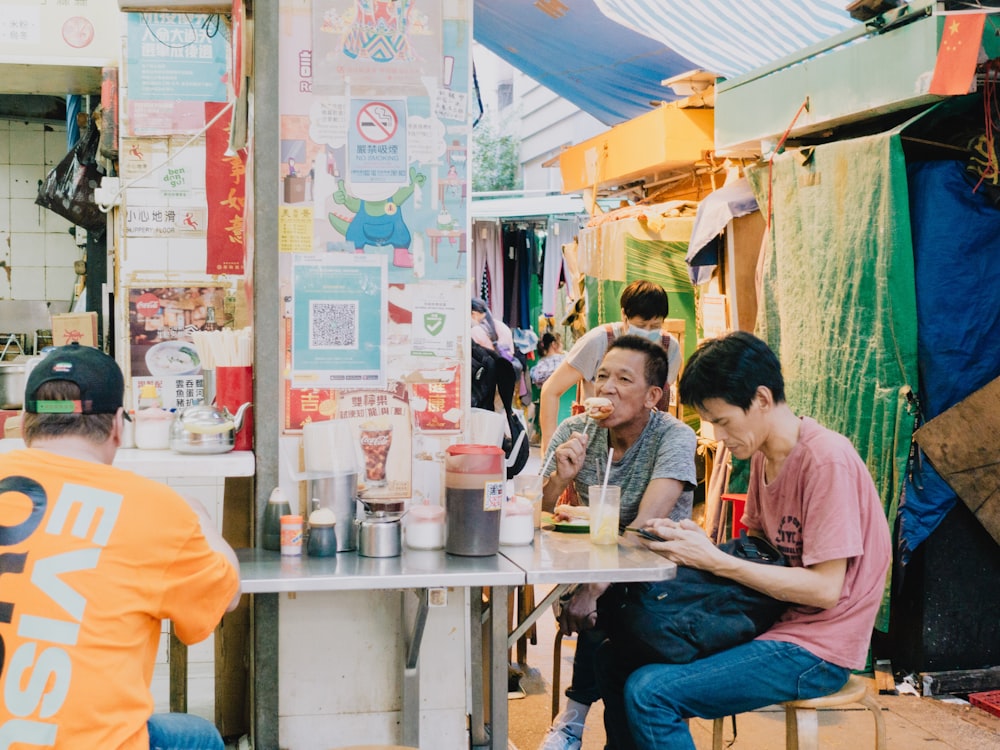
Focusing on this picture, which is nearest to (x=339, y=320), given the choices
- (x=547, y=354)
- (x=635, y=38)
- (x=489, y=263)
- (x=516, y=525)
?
(x=516, y=525)

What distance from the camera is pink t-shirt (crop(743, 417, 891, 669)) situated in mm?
2900

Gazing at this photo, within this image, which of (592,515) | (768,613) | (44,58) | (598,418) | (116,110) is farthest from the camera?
(44,58)

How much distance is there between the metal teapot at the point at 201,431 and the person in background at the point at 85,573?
2.56 feet

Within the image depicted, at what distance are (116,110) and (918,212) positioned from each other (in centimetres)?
376

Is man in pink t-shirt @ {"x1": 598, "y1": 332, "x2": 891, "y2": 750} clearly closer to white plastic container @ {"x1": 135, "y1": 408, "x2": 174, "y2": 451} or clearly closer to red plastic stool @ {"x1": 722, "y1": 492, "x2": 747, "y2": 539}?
white plastic container @ {"x1": 135, "y1": 408, "x2": 174, "y2": 451}

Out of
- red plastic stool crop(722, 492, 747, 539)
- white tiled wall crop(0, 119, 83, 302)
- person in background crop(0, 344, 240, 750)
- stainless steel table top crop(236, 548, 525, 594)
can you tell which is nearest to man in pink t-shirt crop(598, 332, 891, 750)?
stainless steel table top crop(236, 548, 525, 594)

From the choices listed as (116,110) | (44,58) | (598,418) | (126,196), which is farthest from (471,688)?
(44,58)

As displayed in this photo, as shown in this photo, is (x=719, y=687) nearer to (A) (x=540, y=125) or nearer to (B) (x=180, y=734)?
(B) (x=180, y=734)

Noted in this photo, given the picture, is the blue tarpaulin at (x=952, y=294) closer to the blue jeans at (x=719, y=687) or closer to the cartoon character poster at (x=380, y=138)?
the blue jeans at (x=719, y=687)

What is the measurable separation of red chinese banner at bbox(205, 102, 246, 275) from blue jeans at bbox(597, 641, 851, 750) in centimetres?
291

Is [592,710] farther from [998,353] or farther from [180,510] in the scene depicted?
[180,510]

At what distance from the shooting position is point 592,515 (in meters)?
3.20

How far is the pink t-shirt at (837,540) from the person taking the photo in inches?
114

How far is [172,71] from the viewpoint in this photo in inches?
198
